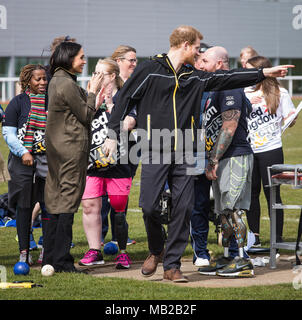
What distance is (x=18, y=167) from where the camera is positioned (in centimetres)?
773

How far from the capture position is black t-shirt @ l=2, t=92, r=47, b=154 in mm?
7715

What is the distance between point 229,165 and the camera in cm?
727

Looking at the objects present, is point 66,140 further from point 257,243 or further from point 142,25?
point 142,25

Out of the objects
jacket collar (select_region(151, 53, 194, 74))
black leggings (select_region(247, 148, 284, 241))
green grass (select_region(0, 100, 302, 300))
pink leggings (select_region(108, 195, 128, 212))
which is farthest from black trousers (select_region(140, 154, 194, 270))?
black leggings (select_region(247, 148, 284, 241))

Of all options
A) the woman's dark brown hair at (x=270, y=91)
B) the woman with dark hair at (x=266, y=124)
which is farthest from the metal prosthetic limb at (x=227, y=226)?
the woman's dark brown hair at (x=270, y=91)

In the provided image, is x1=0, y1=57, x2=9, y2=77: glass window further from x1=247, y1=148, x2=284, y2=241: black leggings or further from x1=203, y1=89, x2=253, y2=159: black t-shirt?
x1=203, y1=89, x2=253, y2=159: black t-shirt

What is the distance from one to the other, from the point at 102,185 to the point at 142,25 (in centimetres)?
3578

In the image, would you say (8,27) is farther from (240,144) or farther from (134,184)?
(240,144)

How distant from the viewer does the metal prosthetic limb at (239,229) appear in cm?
725

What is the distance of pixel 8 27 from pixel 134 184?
2647cm

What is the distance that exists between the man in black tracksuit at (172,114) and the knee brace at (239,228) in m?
0.64

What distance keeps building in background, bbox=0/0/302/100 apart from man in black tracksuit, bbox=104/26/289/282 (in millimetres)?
30086

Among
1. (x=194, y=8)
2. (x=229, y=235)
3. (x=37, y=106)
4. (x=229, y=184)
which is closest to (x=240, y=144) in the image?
(x=229, y=184)

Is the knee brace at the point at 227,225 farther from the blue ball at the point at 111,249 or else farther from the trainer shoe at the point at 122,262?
the blue ball at the point at 111,249
